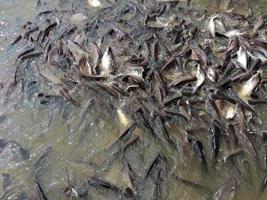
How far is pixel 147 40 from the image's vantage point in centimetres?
435

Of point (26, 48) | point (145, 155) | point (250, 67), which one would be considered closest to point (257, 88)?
point (250, 67)

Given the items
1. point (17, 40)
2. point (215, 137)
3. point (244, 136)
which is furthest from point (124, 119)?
point (17, 40)

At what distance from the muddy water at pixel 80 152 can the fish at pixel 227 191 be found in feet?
0.13

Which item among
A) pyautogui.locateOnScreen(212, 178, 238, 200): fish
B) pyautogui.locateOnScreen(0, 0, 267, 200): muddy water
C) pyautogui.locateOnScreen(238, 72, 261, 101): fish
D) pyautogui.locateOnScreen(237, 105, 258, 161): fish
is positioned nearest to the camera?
pyautogui.locateOnScreen(212, 178, 238, 200): fish

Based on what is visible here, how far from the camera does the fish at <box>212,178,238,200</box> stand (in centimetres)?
319

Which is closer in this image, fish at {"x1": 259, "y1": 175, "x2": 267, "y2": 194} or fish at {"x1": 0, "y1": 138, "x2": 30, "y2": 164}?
fish at {"x1": 259, "y1": 175, "x2": 267, "y2": 194}

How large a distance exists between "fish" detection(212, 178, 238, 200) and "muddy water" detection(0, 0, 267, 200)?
0.04 m

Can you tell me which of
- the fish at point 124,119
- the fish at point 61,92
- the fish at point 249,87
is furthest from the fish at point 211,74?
the fish at point 61,92

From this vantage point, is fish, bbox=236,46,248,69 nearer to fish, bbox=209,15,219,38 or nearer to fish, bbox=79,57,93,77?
fish, bbox=209,15,219,38

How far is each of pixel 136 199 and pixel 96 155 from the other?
1.74ft

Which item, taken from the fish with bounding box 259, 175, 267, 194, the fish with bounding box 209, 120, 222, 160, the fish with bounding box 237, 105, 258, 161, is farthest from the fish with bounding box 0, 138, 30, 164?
the fish with bounding box 259, 175, 267, 194

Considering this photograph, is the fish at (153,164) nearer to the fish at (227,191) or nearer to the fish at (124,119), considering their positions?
the fish at (124,119)

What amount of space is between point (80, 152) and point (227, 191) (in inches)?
47.3

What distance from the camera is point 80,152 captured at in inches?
141
